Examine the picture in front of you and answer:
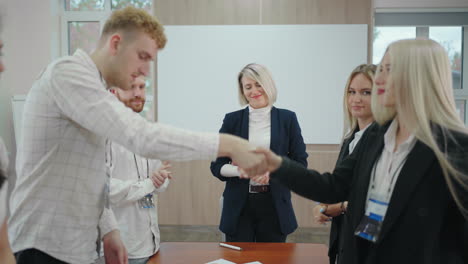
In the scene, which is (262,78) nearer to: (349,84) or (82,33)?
(349,84)

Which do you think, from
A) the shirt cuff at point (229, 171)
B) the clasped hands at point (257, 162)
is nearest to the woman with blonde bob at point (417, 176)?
the clasped hands at point (257, 162)

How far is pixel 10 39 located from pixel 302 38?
12.7 feet

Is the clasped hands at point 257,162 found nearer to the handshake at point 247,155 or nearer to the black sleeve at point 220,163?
the handshake at point 247,155

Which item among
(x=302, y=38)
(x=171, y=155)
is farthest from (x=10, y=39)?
(x=171, y=155)

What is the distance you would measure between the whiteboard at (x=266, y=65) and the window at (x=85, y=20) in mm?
563

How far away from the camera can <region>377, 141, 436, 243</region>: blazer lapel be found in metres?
1.27

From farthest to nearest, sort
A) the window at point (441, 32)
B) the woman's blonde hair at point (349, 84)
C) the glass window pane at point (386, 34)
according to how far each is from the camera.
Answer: the glass window pane at point (386, 34)
the window at point (441, 32)
the woman's blonde hair at point (349, 84)

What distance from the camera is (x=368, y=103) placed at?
7.22 feet

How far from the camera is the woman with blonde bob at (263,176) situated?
8.22ft

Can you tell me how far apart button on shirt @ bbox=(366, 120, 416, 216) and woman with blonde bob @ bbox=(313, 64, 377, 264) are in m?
0.62

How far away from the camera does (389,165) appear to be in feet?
4.65

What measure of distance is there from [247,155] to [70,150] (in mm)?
598

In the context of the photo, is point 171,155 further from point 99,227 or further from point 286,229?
point 286,229

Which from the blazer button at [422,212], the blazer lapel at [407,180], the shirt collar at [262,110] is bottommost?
the blazer button at [422,212]
